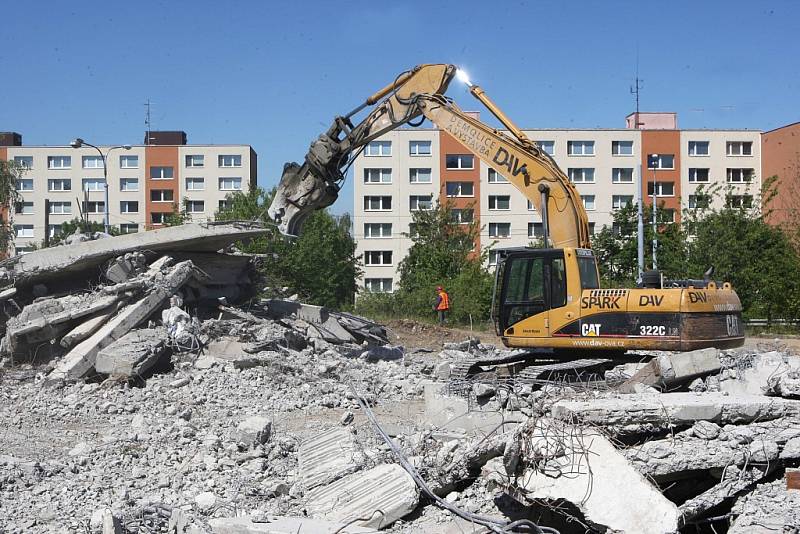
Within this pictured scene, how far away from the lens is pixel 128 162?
54.9 metres

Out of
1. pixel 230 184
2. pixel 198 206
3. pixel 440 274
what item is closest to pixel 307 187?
pixel 440 274

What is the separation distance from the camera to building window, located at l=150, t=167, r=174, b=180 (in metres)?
55.0

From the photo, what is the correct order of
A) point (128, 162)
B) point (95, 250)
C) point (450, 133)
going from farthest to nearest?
point (128, 162), point (95, 250), point (450, 133)

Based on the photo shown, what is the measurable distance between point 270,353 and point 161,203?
44.4 metres

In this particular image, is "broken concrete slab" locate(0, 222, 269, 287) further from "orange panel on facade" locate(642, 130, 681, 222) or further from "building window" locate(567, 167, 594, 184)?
"orange panel on facade" locate(642, 130, 681, 222)

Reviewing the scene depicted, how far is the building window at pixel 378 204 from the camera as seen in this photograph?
5053cm

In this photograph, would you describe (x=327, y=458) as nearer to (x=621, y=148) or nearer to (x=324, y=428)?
(x=324, y=428)

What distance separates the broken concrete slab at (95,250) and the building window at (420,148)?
35.2 m

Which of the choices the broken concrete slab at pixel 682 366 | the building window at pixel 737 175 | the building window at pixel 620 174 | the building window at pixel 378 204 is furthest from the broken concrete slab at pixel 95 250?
the building window at pixel 737 175

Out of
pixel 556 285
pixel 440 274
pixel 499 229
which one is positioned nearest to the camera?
pixel 556 285

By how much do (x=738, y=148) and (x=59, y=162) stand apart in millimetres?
43231

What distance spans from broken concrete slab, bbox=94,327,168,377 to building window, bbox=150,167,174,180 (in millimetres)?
44306

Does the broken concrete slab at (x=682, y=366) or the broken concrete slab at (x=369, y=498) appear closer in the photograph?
the broken concrete slab at (x=369, y=498)

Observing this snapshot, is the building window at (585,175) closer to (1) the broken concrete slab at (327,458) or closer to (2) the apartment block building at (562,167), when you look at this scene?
(2) the apartment block building at (562,167)
